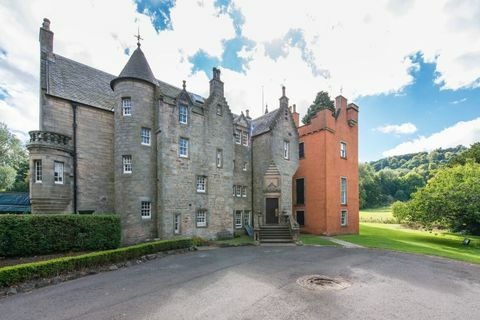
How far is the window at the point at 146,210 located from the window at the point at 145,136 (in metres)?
4.93

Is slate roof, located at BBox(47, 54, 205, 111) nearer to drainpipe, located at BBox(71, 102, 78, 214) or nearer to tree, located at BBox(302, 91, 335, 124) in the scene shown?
drainpipe, located at BBox(71, 102, 78, 214)

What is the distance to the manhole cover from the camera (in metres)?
9.62

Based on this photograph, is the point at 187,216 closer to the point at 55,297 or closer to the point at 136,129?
the point at 136,129

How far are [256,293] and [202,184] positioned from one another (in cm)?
1405

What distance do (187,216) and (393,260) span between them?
1525 cm

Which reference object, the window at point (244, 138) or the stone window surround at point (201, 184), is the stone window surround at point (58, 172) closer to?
the stone window surround at point (201, 184)

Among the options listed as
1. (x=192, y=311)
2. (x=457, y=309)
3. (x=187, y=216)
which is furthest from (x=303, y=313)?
(x=187, y=216)

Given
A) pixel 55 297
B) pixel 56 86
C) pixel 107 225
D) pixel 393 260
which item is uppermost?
pixel 56 86

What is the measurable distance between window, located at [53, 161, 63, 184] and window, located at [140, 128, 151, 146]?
242 inches

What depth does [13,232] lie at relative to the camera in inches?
483

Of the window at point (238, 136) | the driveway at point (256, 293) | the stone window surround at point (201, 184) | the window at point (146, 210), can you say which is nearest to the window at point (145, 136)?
the window at point (146, 210)

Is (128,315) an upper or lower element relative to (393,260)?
upper

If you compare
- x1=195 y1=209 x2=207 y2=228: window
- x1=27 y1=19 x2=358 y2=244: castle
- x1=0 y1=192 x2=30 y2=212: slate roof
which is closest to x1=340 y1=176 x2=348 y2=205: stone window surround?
x1=27 y1=19 x2=358 y2=244: castle

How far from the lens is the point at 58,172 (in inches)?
705
